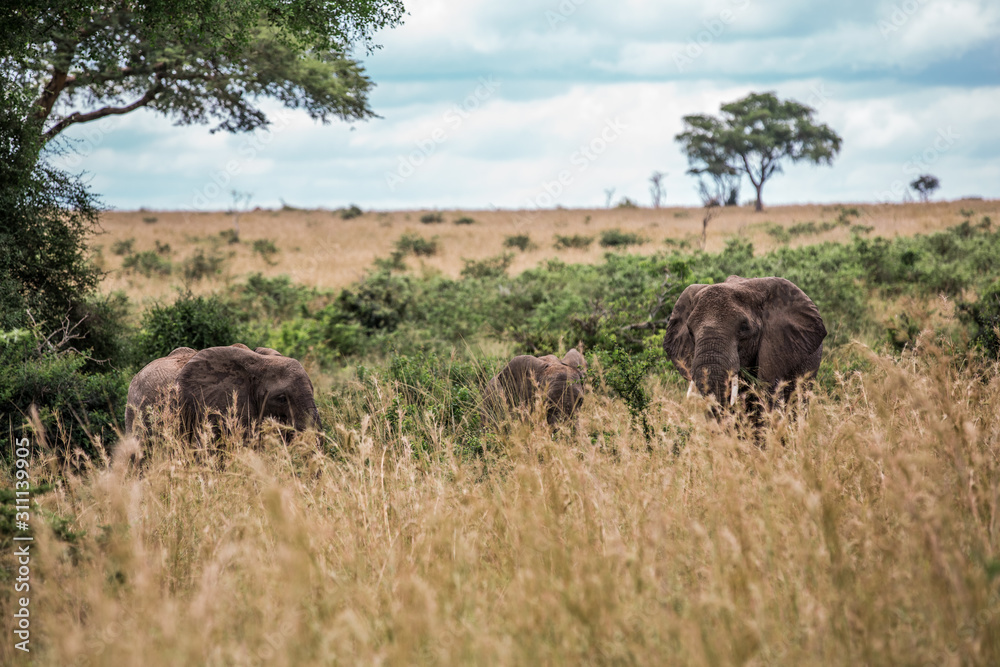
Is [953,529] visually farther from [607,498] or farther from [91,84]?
[91,84]

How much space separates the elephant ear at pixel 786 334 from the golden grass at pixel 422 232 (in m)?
13.4

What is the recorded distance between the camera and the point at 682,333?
5887 mm

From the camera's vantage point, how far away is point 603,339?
971 centimetres

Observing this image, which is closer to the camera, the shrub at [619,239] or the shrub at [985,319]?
the shrub at [985,319]

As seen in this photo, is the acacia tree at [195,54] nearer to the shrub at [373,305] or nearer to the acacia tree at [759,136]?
the shrub at [373,305]

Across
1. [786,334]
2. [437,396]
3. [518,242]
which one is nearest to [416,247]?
[518,242]

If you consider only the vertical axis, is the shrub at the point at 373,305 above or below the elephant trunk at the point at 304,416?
above

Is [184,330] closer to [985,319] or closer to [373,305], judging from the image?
[373,305]

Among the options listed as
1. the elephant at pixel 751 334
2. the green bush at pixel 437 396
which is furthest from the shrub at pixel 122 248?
the elephant at pixel 751 334

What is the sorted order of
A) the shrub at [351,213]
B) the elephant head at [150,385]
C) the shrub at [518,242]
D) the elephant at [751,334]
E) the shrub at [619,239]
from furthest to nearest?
the shrub at [351,213]
the shrub at [518,242]
the shrub at [619,239]
the elephant head at [150,385]
the elephant at [751,334]

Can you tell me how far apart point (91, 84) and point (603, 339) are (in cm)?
1055

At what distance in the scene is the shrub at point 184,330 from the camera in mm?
9242

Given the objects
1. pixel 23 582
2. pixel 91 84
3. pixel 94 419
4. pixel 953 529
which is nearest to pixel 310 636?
pixel 23 582

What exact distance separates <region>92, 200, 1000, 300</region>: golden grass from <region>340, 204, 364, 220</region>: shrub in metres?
0.84
